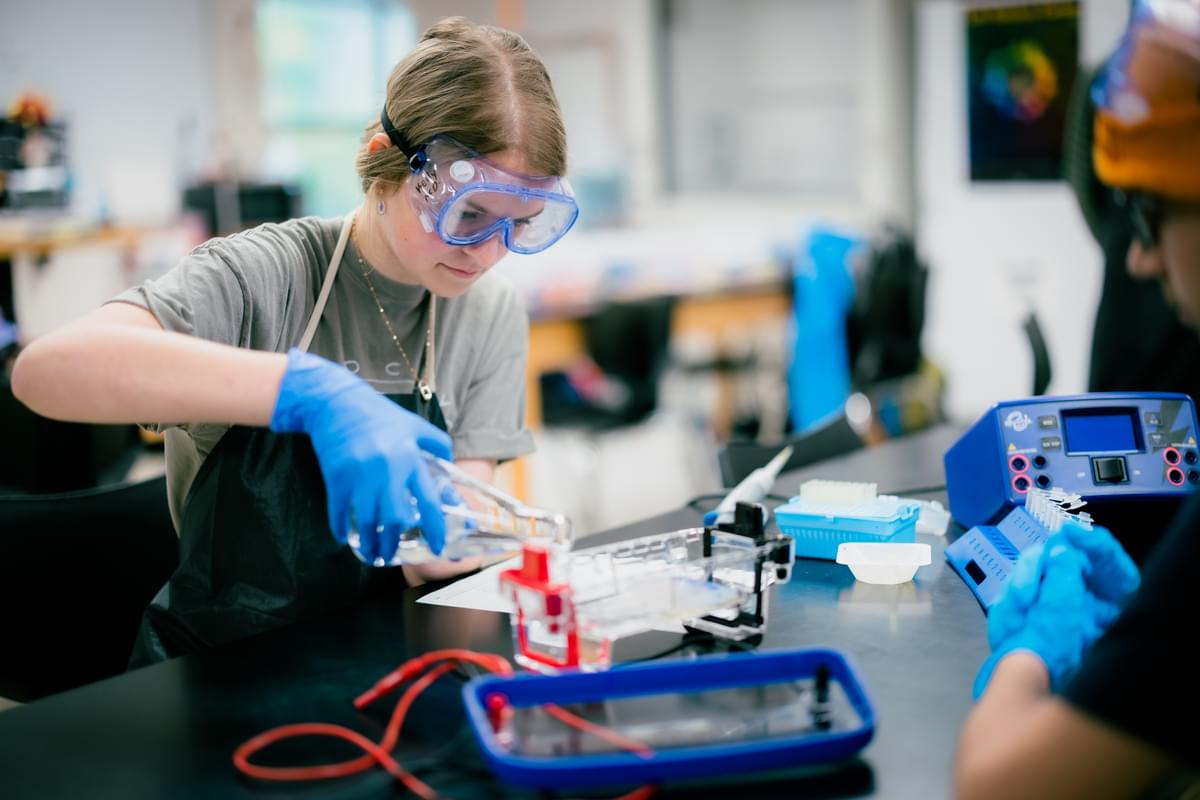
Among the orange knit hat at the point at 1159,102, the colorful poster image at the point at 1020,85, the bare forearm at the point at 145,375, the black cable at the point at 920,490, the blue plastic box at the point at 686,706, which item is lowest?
the black cable at the point at 920,490

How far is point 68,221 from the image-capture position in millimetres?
5027

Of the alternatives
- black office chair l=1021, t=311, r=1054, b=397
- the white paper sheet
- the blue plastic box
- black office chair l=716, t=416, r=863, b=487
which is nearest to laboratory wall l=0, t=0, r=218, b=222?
black office chair l=716, t=416, r=863, b=487

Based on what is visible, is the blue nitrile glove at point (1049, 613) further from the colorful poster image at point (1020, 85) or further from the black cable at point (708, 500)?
the colorful poster image at point (1020, 85)

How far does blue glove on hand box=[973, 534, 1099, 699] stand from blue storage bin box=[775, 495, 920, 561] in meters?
0.40

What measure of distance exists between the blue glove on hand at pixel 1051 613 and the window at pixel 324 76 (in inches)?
304

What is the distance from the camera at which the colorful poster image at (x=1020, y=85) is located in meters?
5.39

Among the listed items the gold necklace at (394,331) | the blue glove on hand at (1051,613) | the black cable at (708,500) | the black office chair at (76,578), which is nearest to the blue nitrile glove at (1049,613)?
the blue glove on hand at (1051,613)

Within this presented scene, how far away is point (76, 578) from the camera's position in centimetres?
175

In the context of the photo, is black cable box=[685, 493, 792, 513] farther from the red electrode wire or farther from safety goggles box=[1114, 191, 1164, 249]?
safety goggles box=[1114, 191, 1164, 249]

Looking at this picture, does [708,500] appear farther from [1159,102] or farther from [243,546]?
[1159,102]

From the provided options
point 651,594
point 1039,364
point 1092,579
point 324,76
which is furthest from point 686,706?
point 324,76

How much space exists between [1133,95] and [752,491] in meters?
0.98

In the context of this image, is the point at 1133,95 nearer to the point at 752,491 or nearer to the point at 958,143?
the point at 752,491

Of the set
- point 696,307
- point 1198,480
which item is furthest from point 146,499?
point 696,307
